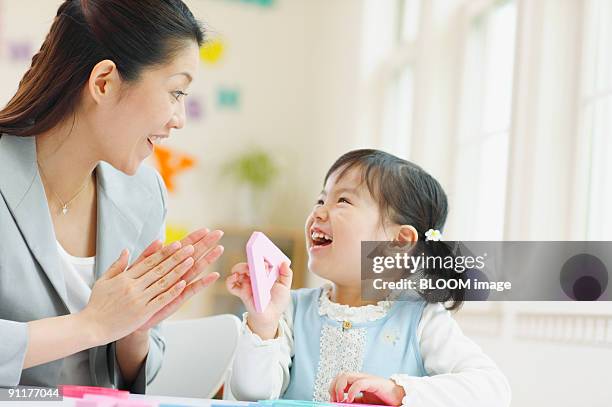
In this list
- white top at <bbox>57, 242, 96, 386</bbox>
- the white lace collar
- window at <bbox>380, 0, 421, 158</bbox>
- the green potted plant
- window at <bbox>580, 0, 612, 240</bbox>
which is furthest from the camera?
the green potted plant

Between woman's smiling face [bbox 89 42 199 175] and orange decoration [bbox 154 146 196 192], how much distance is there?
3.39 meters

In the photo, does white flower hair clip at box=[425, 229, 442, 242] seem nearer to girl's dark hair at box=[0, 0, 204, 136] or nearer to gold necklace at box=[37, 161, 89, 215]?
girl's dark hair at box=[0, 0, 204, 136]

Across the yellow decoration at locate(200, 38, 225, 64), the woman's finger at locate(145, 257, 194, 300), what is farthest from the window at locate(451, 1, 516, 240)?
the yellow decoration at locate(200, 38, 225, 64)

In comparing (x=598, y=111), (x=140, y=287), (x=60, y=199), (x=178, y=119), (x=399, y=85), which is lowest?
(x=140, y=287)

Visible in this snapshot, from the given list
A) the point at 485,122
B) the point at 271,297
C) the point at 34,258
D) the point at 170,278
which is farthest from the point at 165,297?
the point at 485,122

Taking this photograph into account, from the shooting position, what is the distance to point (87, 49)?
1337 millimetres

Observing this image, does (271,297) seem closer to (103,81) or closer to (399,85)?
(103,81)

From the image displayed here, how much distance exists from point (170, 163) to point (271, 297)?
12.4ft

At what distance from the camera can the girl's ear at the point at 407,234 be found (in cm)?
132

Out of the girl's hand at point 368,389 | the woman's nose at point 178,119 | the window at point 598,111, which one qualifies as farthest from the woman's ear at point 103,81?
the window at point 598,111

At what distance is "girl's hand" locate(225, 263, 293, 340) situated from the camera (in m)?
1.17

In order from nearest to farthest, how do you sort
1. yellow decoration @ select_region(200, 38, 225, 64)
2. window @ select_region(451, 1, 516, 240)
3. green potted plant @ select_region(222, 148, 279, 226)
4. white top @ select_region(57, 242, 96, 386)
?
white top @ select_region(57, 242, 96, 386)
window @ select_region(451, 1, 516, 240)
green potted plant @ select_region(222, 148, 279, 226)
yellow decoration @ select_region(200, 38, 225, 64)

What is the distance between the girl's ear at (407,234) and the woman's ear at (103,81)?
22.1 inches

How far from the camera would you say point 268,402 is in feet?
3.14
